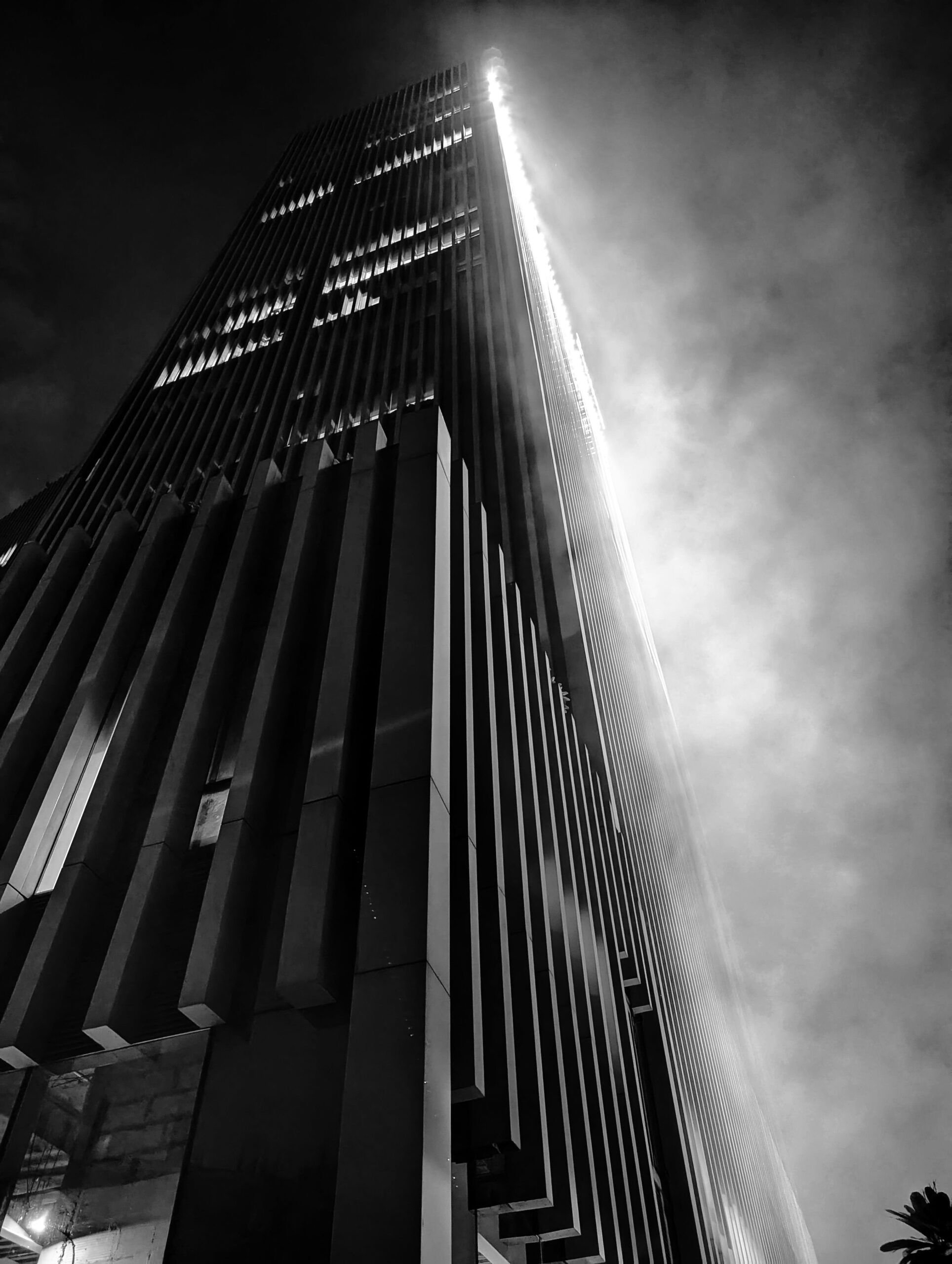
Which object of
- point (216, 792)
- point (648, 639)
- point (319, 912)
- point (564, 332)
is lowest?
point (319, 912)

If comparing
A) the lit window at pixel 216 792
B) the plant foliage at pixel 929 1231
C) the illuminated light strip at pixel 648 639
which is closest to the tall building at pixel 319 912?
the lit window at pixel 216 792

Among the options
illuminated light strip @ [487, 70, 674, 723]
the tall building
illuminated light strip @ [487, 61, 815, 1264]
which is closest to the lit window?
the tall building

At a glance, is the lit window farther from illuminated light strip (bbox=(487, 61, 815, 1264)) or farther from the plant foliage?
the plant foliage

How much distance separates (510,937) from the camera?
1031cm

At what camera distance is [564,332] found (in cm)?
4891

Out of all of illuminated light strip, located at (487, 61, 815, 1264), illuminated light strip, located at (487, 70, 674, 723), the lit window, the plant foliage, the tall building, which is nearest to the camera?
the tall building

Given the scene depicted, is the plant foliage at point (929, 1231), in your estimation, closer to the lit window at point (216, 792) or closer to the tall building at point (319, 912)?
the tall building at point (319, 912)

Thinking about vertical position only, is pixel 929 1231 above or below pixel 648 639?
below

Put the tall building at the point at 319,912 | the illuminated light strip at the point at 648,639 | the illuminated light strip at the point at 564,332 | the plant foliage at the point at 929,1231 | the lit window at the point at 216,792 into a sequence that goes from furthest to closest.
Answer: the illuminated light strip at the point at 564,332 < the plant foliage at the point at 929,1231 < the illuminated light strip at the point at 648,639 < the lit window at the point at 216,792 < the tall building at the point at 319,912

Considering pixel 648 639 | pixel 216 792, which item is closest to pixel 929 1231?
pixel 648 639

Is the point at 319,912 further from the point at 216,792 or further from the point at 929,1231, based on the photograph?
the point at 929,1231

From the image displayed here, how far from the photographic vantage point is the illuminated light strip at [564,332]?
46.6m

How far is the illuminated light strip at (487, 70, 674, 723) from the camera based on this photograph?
153ft

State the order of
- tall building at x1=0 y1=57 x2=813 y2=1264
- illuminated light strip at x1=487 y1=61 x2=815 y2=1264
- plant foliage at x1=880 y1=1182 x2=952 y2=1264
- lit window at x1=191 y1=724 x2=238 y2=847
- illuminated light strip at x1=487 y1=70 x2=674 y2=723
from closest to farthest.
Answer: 1. tall building at x1=0 y1=57 x2=813 y2=1264
2. lit window at x1=191 y1=724 x2=238 y2=847
3. illuminated light strip at x1=487 y1=61 x2=815 y2=1264
4. plant foliage at x1=880 y1=1182 x2=952 y2=1264
5. illuminated light strip at x1=487 y1=70 x2=674 y2=723
